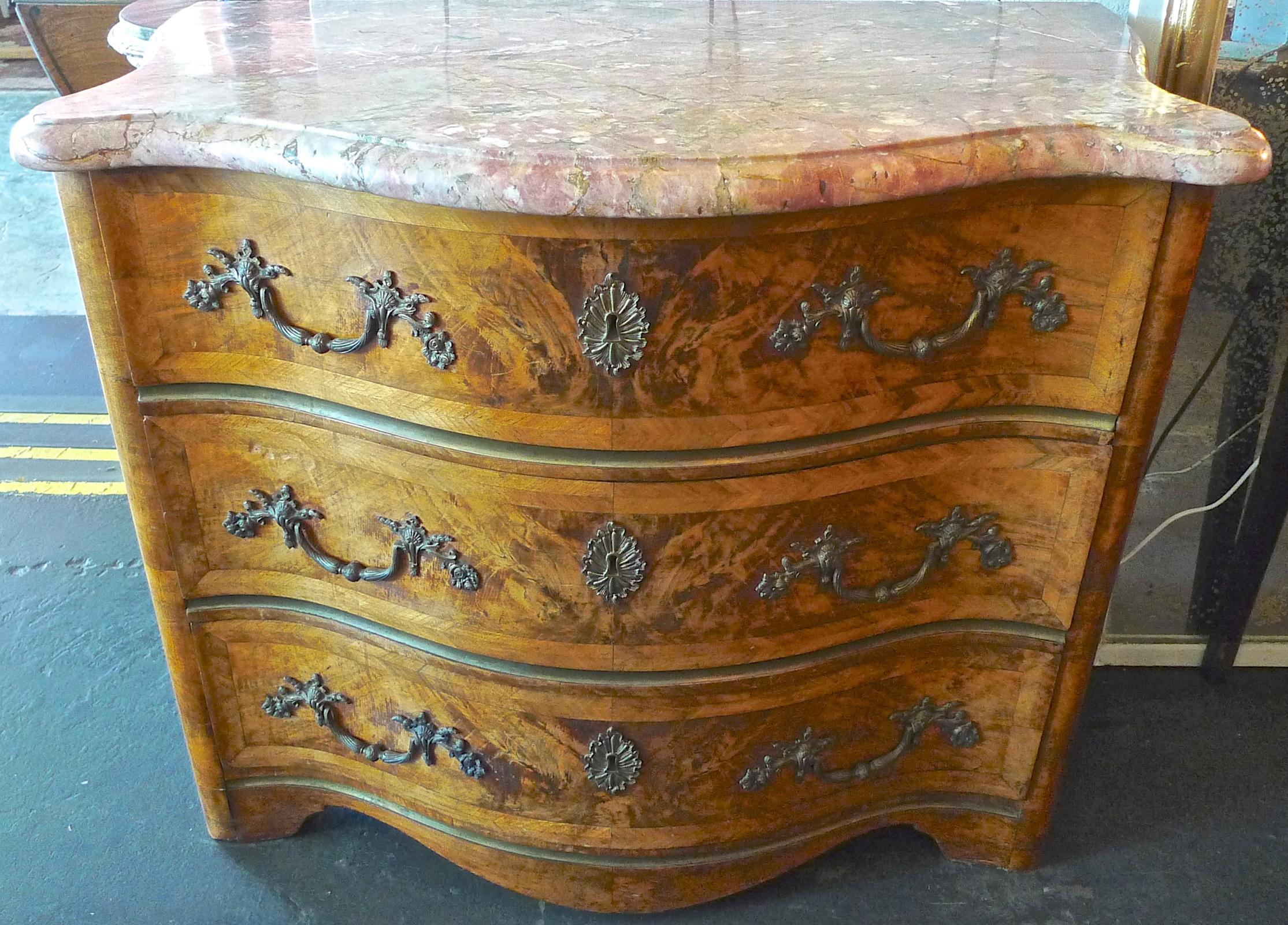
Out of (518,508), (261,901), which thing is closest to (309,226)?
(518,508)

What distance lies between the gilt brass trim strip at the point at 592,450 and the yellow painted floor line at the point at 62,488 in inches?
51.2

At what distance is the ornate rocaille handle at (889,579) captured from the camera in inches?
44.3

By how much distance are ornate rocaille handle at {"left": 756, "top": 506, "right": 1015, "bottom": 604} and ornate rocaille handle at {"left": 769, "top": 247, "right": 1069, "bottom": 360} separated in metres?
0.21

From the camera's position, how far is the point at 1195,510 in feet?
5.61

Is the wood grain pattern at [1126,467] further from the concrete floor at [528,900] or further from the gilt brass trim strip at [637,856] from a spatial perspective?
the concrete floor at [528,900]

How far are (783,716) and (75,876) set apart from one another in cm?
98

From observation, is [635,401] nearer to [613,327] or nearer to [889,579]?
[613,327]

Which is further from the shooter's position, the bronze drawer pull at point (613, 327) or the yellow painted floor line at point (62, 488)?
the yellow painted floor line at point (62, 488)

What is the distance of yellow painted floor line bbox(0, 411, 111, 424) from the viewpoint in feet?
8.35

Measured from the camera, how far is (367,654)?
1251 mm

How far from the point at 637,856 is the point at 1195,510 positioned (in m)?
1.05

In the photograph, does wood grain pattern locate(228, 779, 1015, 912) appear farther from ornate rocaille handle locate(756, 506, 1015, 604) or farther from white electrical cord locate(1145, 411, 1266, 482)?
white electrical cord locate(1145, 411, 1266, 482)

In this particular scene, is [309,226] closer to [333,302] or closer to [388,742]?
[333,302]

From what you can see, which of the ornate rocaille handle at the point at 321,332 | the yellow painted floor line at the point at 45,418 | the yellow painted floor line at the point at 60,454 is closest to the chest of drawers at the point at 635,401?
the ornate rocaille handle at the point at 321,332
